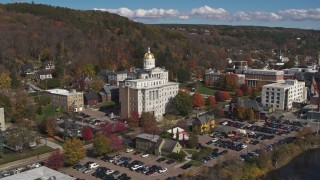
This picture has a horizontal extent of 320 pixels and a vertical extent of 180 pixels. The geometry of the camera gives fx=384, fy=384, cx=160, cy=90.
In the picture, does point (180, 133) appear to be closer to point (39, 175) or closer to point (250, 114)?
point (250, 114)

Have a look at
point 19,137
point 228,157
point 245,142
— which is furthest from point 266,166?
point 19,137

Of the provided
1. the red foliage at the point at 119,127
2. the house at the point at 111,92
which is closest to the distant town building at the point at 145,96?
the red foliage at the point at 119,127

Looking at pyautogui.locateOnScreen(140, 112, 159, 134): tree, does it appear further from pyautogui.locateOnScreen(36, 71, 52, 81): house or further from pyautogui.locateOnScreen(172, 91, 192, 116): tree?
pyautogui.locateOnScreen(36, 71, 52, 81): house

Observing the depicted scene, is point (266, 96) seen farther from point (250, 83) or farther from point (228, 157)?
point (228, 157)

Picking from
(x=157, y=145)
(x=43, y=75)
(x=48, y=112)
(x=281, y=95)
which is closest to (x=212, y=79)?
(x=281, y=95)

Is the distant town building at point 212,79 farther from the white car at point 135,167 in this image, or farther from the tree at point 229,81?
the white car at point 135,167

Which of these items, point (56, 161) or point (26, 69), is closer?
point (56, 161)
